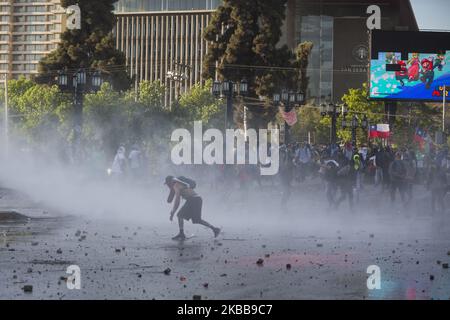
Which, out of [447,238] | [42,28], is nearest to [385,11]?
[42,28]

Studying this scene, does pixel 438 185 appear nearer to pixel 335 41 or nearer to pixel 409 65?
pixel 409 65

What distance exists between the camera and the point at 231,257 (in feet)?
53.0

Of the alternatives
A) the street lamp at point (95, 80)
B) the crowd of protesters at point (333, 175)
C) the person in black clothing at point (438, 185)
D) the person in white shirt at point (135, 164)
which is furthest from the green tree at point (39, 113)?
the person in black clothing at point (438, 185)

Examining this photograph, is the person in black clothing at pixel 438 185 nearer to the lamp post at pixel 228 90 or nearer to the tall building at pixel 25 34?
the lamp post at pixel 228 90

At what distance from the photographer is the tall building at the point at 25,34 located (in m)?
193

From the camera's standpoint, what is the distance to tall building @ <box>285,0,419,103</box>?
520 feet

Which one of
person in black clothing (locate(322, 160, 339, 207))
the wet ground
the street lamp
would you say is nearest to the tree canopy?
the street lamp

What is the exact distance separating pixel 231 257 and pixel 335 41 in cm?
14786

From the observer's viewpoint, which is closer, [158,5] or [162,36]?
[158,5]

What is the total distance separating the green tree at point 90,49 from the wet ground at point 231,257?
41.2m

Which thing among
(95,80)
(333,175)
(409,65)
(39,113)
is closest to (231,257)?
(333,175)

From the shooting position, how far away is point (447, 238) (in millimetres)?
20312

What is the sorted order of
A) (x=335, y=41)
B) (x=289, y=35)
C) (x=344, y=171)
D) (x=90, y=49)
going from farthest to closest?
(x=335, y=41), (x=289, y=35), (x=90, y=49), (x=344, y=171)

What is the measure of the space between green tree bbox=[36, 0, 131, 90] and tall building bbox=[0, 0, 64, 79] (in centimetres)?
12321
